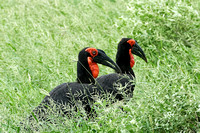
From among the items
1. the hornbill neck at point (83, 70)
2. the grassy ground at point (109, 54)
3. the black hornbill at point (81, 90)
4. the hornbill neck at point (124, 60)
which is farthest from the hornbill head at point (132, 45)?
the hornbill neck at point (83, 70)

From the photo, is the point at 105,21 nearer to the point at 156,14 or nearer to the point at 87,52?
the point at 156,14

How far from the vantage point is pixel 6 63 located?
17.9 ft

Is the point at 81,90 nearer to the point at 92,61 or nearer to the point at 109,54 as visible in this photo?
the point at 92,61

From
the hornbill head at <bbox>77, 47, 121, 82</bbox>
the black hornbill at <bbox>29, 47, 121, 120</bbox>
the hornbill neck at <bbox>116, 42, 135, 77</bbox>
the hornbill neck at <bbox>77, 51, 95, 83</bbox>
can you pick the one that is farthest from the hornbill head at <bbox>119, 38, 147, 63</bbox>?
the hornbill neck at <bbox>77, 51, 95, 83</bbox>

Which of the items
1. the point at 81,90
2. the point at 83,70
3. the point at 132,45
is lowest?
the point at 81,90

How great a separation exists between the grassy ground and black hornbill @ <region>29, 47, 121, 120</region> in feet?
0.87

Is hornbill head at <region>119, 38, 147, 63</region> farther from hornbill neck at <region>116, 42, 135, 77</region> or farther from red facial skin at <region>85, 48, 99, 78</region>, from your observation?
red facial skin at <region>85, 48, 99, 78</region>

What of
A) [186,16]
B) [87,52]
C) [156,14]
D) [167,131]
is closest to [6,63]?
[87,52]

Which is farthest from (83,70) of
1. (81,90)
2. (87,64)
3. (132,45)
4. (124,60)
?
(132,45)

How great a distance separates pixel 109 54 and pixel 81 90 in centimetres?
202

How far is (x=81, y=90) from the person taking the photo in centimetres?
388

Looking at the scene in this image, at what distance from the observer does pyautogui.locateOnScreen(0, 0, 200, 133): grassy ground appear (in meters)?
2.95

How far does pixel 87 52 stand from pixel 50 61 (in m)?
1.42

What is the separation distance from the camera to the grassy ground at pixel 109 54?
2.95 metres
